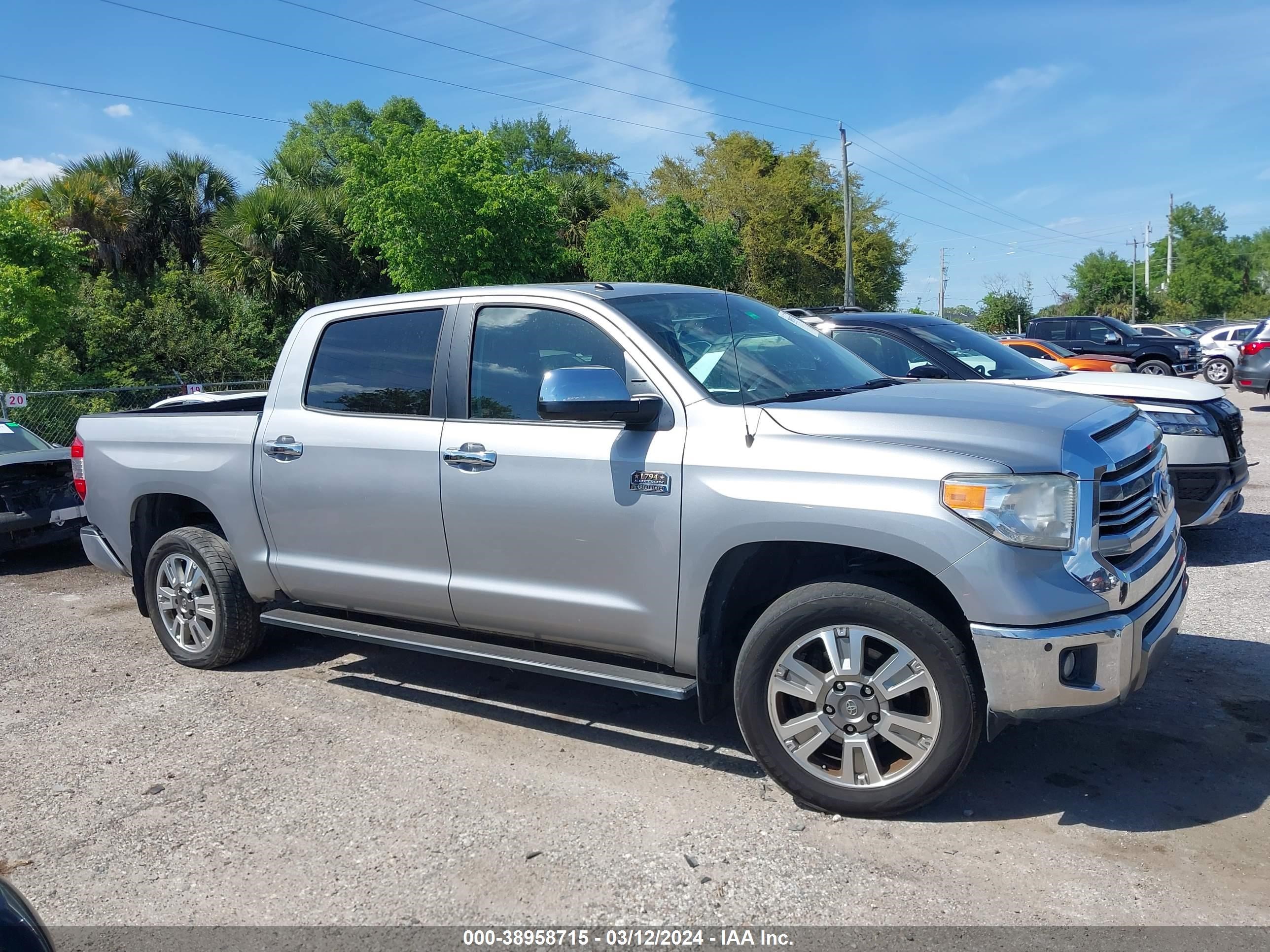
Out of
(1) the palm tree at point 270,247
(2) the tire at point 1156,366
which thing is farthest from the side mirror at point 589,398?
(1) the palm tree at point 270,247

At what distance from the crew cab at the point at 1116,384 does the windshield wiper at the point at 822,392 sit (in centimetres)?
245

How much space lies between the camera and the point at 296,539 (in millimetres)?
5289

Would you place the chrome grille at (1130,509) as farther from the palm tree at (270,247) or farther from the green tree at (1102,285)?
the green tree at (1102,285)

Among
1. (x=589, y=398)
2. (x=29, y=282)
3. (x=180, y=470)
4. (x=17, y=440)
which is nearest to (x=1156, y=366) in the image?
(x=29, y=282)

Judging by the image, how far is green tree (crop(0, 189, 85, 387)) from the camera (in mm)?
15602

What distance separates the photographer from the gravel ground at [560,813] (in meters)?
3.34

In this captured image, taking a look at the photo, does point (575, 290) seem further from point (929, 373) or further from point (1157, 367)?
point (1157, 367)

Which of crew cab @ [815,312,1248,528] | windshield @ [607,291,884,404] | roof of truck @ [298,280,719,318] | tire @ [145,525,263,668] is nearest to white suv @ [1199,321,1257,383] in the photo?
crew cab @ [815,312,1248,528]

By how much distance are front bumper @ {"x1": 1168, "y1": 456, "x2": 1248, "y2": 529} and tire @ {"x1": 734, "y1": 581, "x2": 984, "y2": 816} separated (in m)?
4.52

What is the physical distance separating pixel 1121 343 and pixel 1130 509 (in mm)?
23233

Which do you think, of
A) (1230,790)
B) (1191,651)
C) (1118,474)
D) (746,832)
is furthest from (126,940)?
(1191,651)

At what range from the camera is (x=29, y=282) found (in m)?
15.5

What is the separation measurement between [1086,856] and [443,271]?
31643 mm

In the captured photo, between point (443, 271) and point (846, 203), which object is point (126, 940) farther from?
point (846, 203)
